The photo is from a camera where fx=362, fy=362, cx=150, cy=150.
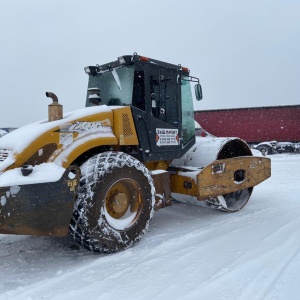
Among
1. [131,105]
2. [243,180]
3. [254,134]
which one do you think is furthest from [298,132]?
[131,105]

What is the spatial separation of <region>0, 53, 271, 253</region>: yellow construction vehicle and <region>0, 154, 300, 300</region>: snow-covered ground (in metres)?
0.36

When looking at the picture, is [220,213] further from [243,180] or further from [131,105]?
[131,105]

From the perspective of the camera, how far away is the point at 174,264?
11.8 feet

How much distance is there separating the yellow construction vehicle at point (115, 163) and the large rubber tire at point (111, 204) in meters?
0.01

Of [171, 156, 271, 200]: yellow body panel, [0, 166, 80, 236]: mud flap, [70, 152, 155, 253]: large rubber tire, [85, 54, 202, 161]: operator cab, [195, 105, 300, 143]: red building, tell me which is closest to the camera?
[0, 166, 80, 236]: mud flap

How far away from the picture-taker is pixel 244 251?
3902mm

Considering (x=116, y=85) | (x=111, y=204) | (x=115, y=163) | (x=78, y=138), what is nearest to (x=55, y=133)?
(x=78, y=138)

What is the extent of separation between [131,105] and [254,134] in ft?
56.6

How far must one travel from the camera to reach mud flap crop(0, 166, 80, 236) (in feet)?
10.7

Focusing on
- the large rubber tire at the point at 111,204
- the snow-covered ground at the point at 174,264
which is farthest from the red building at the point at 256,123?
the large rubber tire at the point at 111,204

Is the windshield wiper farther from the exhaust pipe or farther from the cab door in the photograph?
the exhaust pipe

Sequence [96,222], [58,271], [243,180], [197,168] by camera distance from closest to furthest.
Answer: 1. [58,271]
2. [96,222]
3. [197,168]
4. [243,180]

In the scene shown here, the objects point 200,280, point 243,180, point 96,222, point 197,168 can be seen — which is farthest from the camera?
point 243,180

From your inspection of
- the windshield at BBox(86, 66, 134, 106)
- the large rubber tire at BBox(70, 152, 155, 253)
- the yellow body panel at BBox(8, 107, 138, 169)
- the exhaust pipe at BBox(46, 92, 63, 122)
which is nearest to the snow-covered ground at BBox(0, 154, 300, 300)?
the large rubber tire at BBox(70, 152, 155, 253)
